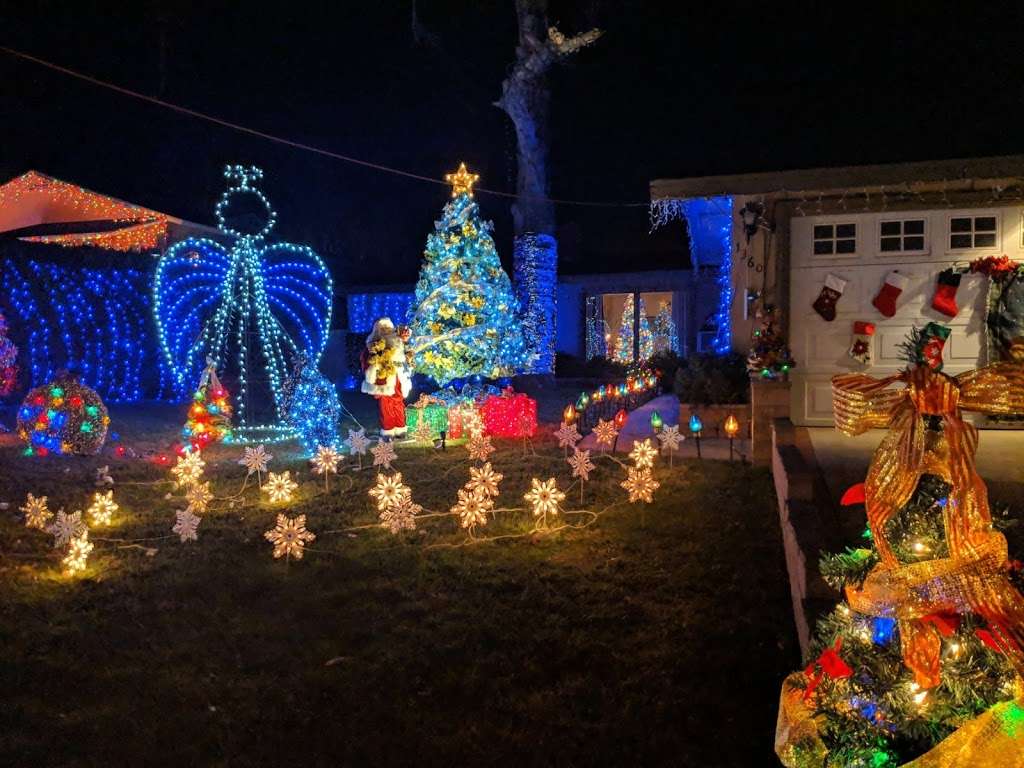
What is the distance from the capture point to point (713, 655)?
449 centimetres

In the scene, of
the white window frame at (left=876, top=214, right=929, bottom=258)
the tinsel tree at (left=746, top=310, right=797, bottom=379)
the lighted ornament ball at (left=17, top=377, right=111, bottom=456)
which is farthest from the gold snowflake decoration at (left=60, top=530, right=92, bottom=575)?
the white window frame at (left=876, top=214, right=929, bottom=258)

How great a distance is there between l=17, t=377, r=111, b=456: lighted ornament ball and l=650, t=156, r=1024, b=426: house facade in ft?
27.9

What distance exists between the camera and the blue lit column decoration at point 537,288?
70.8 ft

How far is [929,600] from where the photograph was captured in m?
2.61

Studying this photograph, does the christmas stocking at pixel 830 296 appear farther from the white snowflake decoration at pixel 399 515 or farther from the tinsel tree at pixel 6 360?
the tinsel tree at pixel 6 360

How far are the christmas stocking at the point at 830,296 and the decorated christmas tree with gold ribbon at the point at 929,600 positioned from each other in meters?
7.71

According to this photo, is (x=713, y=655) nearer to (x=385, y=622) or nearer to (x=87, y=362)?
(x=385, y=622)

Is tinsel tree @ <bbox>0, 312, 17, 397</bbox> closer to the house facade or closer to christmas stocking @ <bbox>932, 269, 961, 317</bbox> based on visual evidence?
the house facade

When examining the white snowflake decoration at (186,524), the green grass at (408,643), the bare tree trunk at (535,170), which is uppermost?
the bare tree trunk at (535,170)

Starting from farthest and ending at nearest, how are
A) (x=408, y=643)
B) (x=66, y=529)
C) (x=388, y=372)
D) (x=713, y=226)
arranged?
(x=713, y=226) → (x=388, y=372) → (x=66, y=529) → (x=408, y=643)

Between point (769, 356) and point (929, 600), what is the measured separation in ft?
23.0

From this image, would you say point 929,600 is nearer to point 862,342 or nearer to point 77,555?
point 77,555

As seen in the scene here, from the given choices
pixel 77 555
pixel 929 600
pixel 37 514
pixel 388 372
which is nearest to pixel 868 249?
pixel 388 372

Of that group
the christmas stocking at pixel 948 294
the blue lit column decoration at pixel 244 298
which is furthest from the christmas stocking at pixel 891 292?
the blue lit column decoration at pixel 244 298
